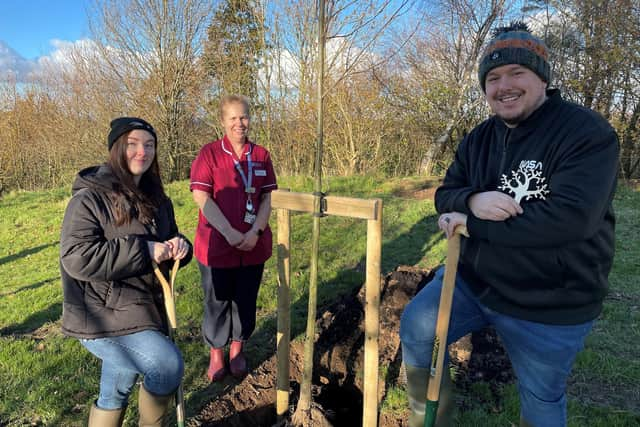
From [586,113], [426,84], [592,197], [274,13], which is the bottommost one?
[592,197]

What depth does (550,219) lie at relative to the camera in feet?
5.62

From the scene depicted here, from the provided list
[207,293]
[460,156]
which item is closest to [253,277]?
[207,293]

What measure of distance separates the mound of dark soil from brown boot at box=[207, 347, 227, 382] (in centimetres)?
23

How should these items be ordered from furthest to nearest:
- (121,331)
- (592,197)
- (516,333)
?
(121,331), (516,333), (592,197)

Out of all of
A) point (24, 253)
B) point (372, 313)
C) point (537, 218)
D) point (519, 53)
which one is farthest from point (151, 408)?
point (24, 253)

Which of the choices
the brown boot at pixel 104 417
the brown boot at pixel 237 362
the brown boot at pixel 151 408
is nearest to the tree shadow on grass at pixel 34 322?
the brown boot at pixel 237 362

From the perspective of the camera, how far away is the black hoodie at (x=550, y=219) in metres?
1.71

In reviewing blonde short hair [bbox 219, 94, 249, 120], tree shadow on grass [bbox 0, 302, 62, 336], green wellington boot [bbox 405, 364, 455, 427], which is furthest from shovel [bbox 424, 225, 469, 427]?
tree shadow on grass [bbox 0, 302, 62, 336]

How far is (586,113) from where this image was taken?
1811mm

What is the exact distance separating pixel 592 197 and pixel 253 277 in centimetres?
256

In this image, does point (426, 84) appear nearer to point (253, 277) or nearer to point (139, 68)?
point (139, 68)

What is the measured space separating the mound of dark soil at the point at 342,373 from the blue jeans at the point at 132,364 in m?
0.77

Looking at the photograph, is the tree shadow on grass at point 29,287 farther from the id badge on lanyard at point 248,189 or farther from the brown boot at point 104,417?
the brown boot at point 104,417

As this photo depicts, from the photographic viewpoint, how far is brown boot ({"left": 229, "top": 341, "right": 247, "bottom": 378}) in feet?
11.5
